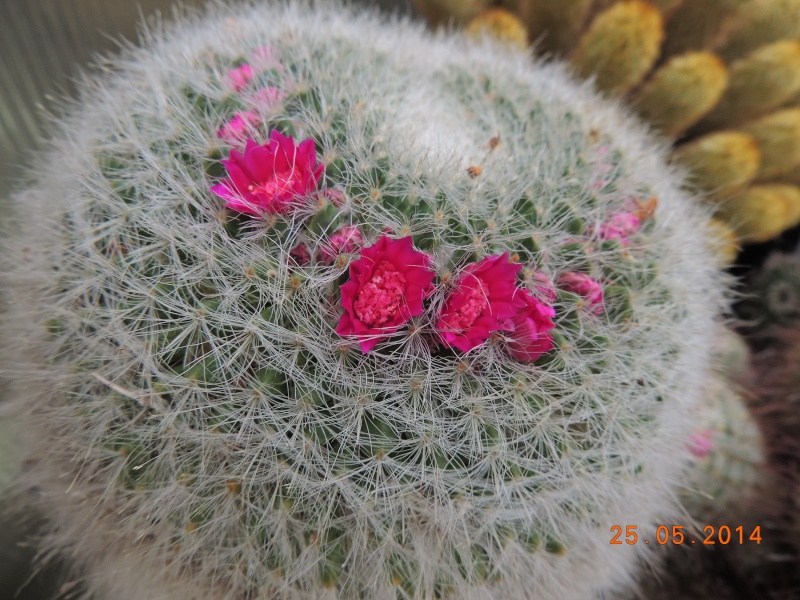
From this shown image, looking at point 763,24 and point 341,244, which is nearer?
point 341,244

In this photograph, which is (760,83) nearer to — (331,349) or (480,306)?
(480,306)

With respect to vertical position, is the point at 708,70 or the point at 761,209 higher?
the point at 708,70

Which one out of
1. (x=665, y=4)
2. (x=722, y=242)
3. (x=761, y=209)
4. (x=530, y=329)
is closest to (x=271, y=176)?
(x=530, y=329)

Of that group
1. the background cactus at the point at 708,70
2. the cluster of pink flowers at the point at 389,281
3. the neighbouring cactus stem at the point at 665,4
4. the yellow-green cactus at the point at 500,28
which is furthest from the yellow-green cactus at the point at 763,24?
the cluster of pink flowers at the point at 389,281

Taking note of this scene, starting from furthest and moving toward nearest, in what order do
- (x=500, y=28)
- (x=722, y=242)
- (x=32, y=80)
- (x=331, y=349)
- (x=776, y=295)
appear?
(x=776, y=295) → (x=500, y=28) → (x=32, y=80) → (x=722, y=242) → (x=331, y=349)

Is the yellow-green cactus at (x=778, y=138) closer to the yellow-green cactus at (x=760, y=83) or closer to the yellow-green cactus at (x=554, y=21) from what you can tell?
the yellow-green cactus at (x=760, y=83)

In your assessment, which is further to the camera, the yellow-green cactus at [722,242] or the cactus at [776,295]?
the cactus at [776,295]

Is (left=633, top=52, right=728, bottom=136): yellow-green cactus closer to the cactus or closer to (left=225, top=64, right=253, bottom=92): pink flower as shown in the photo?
the cactus
